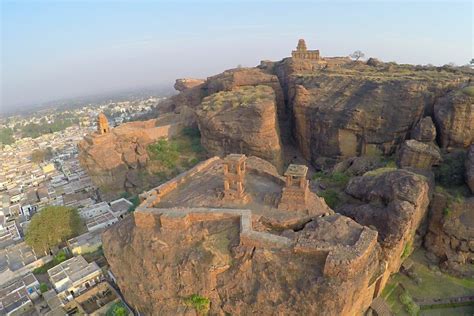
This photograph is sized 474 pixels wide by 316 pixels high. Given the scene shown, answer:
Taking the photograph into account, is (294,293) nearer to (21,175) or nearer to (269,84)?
(269,84)

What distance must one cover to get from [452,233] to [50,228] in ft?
93.6

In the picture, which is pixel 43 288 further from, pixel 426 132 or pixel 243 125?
pixel 426 132

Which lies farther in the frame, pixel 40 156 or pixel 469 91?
pixel 40 156

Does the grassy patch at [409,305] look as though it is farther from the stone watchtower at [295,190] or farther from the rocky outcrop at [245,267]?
the stone watchtower at [295,190]

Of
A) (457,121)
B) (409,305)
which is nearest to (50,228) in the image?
(409,305)

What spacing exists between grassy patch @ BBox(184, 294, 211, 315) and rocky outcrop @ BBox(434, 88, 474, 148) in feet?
71.0

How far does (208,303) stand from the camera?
11938 millimetres

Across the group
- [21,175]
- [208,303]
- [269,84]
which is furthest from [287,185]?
[21,175]

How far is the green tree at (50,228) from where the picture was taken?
949 inches

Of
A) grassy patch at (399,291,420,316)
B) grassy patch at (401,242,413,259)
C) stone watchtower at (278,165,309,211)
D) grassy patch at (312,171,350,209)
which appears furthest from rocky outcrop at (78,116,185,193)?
grassy patch at (399,291,420,316)

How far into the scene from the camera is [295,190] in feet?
45.3

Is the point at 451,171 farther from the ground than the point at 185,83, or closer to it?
closer to it

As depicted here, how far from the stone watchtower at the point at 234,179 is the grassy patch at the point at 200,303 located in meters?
4.79

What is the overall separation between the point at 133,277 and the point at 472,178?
18814 mm
